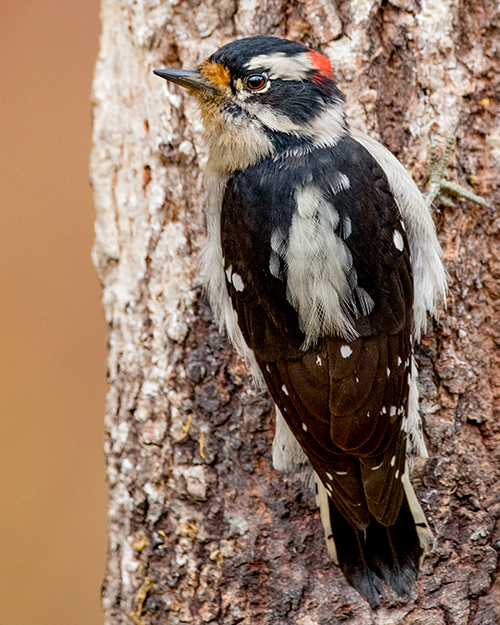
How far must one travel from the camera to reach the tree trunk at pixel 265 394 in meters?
2.17

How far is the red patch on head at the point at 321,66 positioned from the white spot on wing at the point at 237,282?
64cm

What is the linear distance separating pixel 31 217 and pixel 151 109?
5.46 ft

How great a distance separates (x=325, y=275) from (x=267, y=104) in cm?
56

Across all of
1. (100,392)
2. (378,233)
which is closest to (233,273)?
(378,233)

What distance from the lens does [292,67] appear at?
1.96 m

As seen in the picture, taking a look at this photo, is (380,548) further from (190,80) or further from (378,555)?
(190,80)

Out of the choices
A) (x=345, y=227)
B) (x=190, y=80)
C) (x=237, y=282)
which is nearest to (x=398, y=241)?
(x=345, y=227)

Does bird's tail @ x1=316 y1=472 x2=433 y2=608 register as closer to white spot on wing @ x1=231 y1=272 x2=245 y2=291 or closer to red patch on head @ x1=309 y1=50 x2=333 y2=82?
white spot on wing @ x1=231 y1=272 x2=245 y2=291

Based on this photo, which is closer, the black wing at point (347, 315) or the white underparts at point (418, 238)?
the black wing at point (347, 315)

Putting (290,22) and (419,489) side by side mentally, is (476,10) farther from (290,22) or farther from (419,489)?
(419,489)

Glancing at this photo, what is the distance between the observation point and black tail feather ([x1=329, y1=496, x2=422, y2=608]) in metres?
2.08

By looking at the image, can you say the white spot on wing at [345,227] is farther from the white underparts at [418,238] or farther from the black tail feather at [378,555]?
the black tail feather at [378,555]

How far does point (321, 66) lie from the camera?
200 centimetres


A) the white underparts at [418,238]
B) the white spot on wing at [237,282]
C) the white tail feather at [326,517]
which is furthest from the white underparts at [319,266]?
the white tail feather at [326,517]
